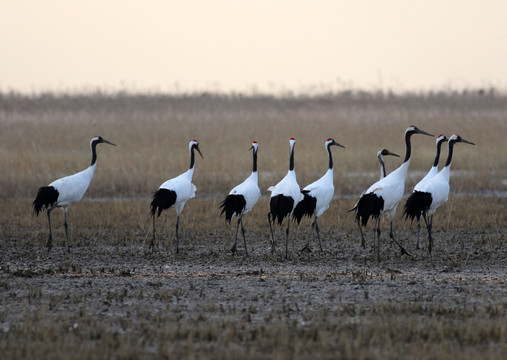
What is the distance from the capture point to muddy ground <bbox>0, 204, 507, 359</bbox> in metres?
5.59

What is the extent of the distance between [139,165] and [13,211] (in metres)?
4.94

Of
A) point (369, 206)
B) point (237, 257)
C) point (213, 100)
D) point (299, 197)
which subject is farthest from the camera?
point (213, 100)

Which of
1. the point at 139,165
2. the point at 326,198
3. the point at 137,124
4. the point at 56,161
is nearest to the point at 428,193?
the point at 326,198

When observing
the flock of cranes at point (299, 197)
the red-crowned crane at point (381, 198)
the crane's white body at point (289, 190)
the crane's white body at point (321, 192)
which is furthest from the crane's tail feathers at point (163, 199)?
the red-crowned crane at point (381, 198)

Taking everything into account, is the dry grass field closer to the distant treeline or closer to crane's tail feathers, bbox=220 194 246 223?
crane's tail feathers, bbox=220 194 246 223

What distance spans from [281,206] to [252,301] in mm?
3365

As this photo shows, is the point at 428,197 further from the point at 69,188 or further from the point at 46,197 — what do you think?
the point at 46,197

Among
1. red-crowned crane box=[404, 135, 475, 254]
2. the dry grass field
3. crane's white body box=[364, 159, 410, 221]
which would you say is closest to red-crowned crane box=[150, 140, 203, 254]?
the dry grass field

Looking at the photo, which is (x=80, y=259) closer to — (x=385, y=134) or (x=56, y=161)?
(x=56, y=161)

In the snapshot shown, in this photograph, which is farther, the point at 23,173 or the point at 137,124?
the point at 137,124

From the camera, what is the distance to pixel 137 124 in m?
23.5

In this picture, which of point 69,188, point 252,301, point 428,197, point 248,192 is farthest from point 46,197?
point 428,197

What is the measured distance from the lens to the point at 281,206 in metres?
10.4

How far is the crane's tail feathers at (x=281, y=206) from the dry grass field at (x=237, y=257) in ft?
1.71
